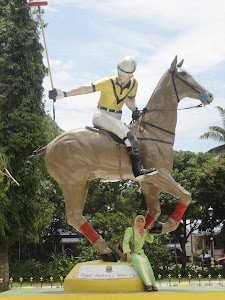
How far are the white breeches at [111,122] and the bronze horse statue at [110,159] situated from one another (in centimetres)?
16

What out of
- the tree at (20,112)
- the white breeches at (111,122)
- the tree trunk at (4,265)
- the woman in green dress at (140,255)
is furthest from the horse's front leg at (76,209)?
the tree trunk at (4,265)

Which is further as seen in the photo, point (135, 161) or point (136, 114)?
point (136, 114)

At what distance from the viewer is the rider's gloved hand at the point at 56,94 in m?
8.05

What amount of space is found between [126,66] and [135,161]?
5.81ft

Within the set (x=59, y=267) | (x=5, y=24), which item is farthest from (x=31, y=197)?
(x=5, y=24)

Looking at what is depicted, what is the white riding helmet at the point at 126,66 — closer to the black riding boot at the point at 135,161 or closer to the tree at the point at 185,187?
the black riding boot at the point at 135,161

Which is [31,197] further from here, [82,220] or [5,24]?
[82,220]

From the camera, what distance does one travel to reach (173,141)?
847 cm

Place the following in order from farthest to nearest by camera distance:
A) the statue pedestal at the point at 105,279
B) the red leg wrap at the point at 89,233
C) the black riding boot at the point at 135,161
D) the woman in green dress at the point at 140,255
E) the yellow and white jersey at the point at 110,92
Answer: the yellow and white jersey at the point at 110,92, the red leg wrap at the point at 89,233, the black riding boot at the point at 135,161, the woman in green dress at the point at 140,255, the statue pedestal at the point at 105,279

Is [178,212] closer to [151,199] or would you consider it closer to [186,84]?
[151,199]

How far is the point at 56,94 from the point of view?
8.09 m

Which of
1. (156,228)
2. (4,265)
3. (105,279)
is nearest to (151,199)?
(156,228)

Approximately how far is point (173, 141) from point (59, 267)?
1331cm

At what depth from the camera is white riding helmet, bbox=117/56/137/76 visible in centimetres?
821
